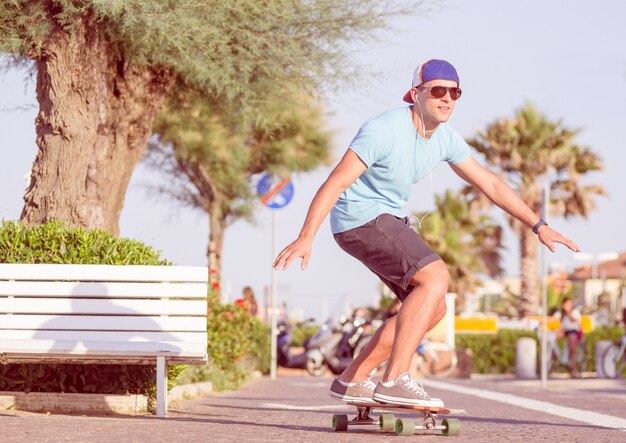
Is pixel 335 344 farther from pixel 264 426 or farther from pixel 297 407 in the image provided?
pixel 264 426

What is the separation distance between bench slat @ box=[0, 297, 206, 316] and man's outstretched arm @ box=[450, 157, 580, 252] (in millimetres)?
2361

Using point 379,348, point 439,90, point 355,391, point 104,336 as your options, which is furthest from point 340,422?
point 104,336

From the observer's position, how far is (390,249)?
621cm

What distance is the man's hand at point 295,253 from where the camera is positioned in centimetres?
557

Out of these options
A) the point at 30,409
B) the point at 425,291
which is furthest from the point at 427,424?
the point at 30,409

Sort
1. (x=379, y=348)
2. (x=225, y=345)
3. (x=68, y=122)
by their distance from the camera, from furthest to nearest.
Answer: (x=225, y=345), (x=68, y=122), (x=379, y=348)

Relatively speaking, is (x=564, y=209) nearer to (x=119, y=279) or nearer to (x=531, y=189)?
(x=531, y=189)

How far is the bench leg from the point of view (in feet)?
25.6

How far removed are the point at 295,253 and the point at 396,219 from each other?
0.89m

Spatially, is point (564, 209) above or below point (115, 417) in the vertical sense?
above

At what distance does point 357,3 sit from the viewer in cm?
1263

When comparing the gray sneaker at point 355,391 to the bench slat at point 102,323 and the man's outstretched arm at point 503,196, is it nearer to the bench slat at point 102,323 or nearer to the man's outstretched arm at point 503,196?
the man's outstretched arm at point 503,196

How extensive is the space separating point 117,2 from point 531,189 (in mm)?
38840

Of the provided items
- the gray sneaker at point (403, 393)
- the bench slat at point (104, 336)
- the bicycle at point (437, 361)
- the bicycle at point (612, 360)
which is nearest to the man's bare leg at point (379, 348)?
the gray sneaker at point (403, 393)
